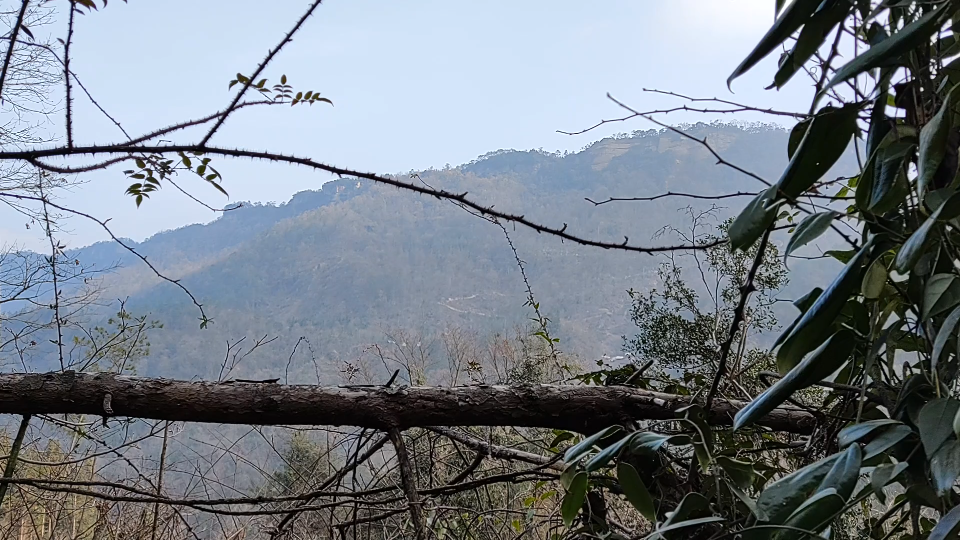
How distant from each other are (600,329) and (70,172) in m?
4.90

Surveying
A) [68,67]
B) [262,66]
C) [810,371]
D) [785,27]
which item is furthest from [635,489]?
[68,67]

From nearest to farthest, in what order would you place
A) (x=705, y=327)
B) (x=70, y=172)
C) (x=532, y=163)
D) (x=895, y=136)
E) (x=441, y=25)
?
1. (x=895, y=136)
2. (x=70, y=172)
3. (x=441, y=25)
4. (x=705, y=327)
5. (x=532, y=163)

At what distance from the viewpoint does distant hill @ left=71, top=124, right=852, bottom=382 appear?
5.83m

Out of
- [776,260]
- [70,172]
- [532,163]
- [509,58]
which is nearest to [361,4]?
[70,172]

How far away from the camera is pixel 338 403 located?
3.08ft

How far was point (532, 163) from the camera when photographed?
393 inches

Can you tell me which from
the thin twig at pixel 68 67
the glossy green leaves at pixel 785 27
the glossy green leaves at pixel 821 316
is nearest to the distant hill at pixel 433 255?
the thin twig at pixel 68 67

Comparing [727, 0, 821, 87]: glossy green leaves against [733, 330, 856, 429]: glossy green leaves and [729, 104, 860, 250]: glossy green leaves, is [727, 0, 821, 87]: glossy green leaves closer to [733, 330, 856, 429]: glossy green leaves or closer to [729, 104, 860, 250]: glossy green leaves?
[729, 104, 860, 250]: glossy green leaves

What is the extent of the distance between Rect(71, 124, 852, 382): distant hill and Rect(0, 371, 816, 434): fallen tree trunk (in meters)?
3.83

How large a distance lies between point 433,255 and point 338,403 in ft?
26.4

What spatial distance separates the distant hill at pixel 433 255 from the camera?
583cm

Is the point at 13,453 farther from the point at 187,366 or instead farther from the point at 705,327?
the point at 187,366

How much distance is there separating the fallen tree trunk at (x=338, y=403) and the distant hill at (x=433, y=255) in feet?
12.6

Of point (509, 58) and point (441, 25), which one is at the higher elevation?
point (509, 58)
